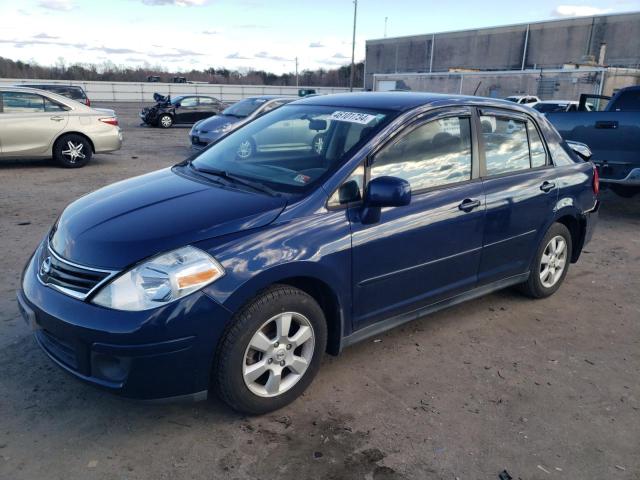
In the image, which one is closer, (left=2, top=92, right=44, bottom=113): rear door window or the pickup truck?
the pickup truck

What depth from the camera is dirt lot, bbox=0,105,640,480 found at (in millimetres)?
2678

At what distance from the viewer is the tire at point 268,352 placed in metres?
2.77

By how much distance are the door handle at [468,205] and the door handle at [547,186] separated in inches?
34.6

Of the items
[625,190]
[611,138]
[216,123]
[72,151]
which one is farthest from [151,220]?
[216,123]

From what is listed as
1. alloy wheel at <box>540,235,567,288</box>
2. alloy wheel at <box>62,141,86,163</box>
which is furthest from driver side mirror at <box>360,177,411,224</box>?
alloy wheel at <box>62,141,86,163</box>

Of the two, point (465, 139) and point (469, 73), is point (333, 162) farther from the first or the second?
point (469, 73)

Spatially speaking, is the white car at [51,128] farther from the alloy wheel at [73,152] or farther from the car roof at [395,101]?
the car roof at [395,101]

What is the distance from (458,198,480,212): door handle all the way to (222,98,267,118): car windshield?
1086cm

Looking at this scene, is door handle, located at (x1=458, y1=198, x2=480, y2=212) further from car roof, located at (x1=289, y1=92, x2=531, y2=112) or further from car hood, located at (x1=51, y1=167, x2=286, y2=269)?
car hood, located at (x1=51, y1=167, x2=286, y2=269)

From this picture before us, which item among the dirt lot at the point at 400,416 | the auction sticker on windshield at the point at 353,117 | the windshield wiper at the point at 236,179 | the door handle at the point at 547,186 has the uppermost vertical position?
the auction sticker on windshield at the point at 353,117

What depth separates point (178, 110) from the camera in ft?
73.0

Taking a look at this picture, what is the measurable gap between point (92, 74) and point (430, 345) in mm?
65983

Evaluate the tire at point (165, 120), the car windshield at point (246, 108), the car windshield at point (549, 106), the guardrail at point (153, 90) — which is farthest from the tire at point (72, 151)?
the guardrail at point (153, 90)

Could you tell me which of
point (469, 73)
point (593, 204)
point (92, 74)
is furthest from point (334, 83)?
point (593, 204)
